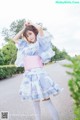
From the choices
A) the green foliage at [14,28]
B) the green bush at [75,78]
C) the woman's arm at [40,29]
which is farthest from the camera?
the green foliage at [14,28]

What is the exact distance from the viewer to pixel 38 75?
3.29 meters

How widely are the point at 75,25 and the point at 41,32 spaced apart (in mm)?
318

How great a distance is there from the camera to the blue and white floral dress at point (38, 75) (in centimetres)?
327

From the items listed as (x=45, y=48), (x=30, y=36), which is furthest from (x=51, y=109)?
(x=30, y=36)

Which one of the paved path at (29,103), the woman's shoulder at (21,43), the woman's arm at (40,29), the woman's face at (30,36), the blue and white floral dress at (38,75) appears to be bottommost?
the paved path at (29,103)

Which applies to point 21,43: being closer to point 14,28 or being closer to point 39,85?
point 14,28

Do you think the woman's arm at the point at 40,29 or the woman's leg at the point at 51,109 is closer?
the woman's arm at the point at 40,29

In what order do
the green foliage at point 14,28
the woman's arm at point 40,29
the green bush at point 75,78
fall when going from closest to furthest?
the green bush at point 75,78
the woman's arm at point 40,29
the green foliage at point 14,28

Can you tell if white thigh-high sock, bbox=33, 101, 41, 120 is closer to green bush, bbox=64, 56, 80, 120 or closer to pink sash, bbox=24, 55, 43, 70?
pink sash, bbox=24, 55, 43, 70

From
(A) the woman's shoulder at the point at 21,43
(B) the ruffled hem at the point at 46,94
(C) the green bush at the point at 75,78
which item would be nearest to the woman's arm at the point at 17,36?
(A) the woman's shoulder at the point at 21,43

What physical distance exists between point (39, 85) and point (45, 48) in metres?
0.34

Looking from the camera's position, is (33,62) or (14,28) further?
(14,28)

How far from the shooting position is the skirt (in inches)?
129

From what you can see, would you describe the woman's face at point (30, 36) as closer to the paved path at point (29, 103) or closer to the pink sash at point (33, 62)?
the pink sash at point (33, 62)
